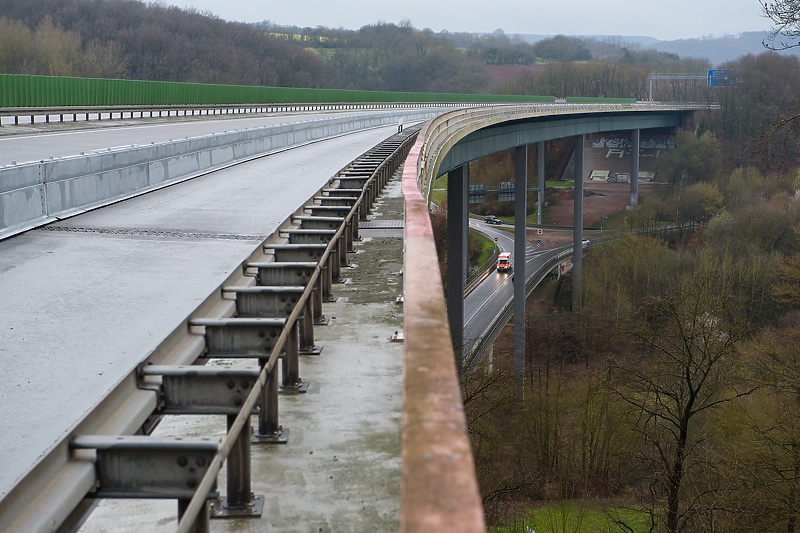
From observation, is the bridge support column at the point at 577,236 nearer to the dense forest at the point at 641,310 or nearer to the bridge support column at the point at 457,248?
the dense forest at the point at 641,310

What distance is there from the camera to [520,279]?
58.9 meters

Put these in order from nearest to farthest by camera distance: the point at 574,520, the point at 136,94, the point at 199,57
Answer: the point at 574,520
the point at 136,94
the point at 199,57

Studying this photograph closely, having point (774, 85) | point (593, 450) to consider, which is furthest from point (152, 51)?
point (593, 450)

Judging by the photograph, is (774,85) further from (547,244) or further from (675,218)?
(547,244)

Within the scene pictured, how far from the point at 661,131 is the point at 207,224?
115 m

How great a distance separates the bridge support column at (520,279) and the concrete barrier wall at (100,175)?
22.5 metres

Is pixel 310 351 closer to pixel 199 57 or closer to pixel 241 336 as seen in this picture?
pixel 241 336

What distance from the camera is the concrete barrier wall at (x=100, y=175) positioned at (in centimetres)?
1250

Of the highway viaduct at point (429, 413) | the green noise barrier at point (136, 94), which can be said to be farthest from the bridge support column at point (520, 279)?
the highway viaduct at point (429, 413)

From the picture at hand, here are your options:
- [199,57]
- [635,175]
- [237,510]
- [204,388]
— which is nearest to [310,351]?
[204,388]

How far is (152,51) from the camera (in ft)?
358

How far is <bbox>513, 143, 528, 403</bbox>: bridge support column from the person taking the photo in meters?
46.0

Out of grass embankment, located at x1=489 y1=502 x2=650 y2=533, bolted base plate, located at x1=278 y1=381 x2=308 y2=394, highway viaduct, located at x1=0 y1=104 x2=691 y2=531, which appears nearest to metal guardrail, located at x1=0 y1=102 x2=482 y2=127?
grass embankment, located at x1=489 y1=502 x2=650 y2=533

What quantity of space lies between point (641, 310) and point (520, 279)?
732 centimetres
